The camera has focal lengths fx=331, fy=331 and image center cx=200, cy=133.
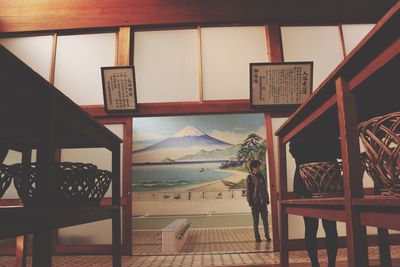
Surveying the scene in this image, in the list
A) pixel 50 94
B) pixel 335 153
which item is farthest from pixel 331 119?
pixel 50 94

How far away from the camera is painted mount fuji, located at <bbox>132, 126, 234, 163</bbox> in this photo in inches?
321

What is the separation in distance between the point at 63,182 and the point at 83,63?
129 inches

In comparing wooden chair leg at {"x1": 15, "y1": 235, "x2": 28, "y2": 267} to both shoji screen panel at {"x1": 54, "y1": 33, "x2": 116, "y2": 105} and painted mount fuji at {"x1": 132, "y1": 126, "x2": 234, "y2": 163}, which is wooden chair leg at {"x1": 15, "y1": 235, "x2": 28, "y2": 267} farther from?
painted mount fuji at {"x1": 132, "y1": 126, "x2": 234, "y2": 163}

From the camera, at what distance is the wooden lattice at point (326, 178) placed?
58.8 inches

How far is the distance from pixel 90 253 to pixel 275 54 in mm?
3255

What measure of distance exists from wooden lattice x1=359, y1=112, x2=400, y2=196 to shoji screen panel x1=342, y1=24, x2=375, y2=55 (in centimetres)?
370

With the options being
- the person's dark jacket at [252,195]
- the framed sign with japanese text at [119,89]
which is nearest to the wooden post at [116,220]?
the framed sign with japanese text at [119,89]

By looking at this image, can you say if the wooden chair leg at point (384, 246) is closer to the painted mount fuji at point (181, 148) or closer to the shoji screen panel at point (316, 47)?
the shoji screen panel at point (316, 47)

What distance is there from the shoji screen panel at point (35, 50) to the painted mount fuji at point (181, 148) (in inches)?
162

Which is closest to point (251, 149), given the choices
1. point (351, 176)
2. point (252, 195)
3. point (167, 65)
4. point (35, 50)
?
point (252, 195)

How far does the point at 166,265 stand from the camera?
302 cm

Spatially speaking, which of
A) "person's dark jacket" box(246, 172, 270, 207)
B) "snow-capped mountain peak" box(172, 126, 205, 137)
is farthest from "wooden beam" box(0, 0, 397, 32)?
"snow-capped mountain peak" box(172, 126, 205, 137)

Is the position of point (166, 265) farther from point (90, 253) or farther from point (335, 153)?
point (335, 153)

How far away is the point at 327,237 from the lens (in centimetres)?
217
